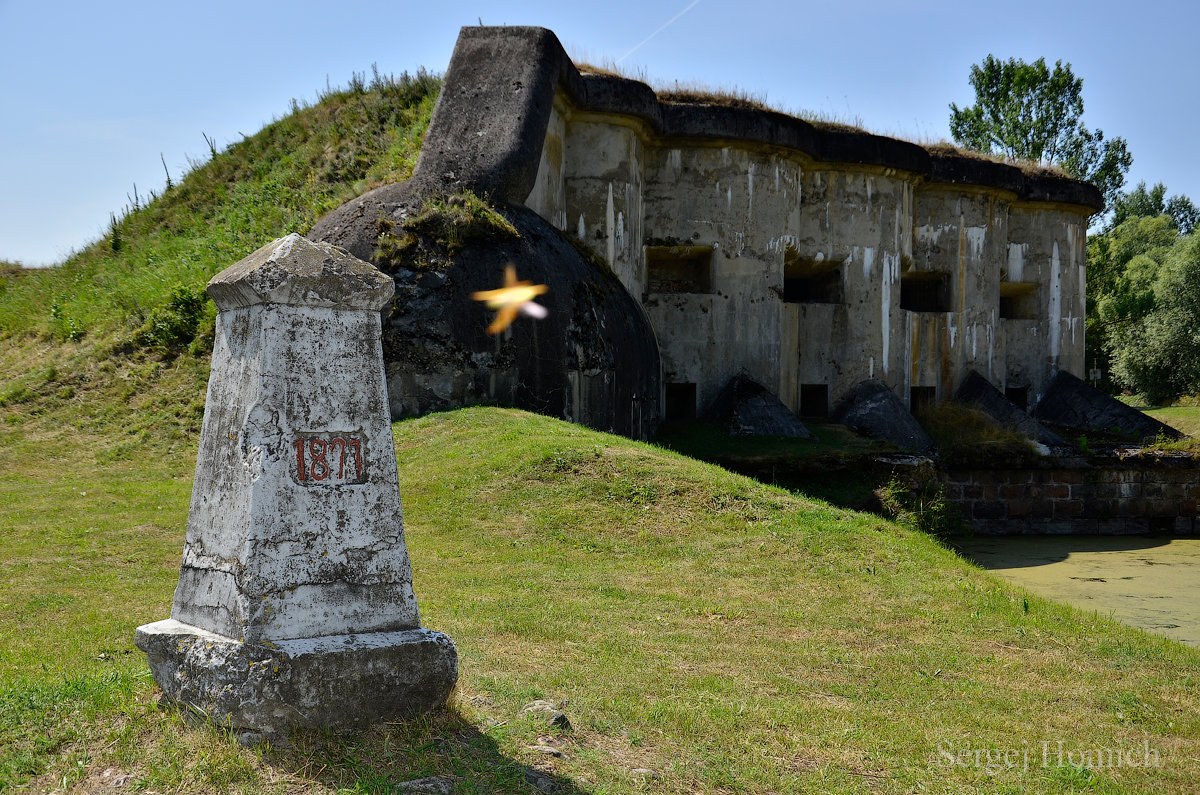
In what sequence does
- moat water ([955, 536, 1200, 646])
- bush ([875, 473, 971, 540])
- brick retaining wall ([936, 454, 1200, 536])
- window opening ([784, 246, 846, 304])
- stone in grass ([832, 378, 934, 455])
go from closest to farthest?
moat water ([955, 536, 1200, 646])
bush ([875, 473, 971, 540])
brick retaining wall ([936, 454, 1200, 536])
stone in grass ([832, 378, 934, 455])
window opening ([784, 246, 846, 304])

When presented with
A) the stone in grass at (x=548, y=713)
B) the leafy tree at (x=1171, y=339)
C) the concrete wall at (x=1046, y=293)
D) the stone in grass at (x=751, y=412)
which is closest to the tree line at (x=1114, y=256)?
the leafy tree at (x=1171, y=339)

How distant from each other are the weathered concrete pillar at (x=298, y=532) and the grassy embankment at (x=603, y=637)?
0.56 feet

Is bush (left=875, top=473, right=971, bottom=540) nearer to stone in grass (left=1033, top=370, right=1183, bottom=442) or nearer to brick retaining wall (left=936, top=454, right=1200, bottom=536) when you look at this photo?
brick retaining wall (left=936, top=454, right=1200, bottom=536)

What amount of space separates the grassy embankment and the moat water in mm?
1432

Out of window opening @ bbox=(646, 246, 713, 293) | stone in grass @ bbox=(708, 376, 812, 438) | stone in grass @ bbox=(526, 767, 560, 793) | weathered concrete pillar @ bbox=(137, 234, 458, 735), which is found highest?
window opening @ bbox=(646, 246, 713, 293)

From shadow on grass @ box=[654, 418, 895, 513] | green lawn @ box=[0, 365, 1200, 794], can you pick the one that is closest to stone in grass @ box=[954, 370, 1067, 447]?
shadow on grass @ box=[654, 418, 895, 513]

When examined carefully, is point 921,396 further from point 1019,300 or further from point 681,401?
point 681,401

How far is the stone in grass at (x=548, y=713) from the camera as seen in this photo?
379 centimetres

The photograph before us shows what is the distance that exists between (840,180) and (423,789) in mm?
15709

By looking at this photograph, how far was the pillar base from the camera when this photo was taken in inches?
130

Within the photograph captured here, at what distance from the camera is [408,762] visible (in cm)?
330

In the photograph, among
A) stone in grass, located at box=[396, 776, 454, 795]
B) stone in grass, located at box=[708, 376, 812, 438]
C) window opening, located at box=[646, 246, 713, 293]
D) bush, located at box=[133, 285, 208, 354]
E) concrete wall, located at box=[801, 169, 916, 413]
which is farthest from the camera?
concrete wall, located at box=[801, 169, 916, 413]

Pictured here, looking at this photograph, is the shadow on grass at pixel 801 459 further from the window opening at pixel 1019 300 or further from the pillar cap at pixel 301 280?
the pillar cap at pixel 301 280

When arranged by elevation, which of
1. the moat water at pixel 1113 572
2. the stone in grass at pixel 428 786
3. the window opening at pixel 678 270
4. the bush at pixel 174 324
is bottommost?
the moat water at pixel 1113 572
